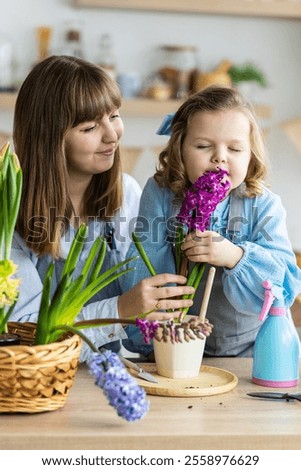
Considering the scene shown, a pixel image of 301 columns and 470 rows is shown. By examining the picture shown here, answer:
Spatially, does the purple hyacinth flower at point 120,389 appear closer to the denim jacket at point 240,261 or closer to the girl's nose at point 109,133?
the denim jacket at point 240,261

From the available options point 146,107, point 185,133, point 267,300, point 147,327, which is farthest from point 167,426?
point 146,107

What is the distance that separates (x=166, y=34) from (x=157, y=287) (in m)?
2.57

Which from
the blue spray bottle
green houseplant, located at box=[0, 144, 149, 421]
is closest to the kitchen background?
the blue spray bottle

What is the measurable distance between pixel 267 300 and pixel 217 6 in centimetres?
257

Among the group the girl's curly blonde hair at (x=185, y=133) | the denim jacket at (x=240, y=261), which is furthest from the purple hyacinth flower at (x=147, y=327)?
the girl's curly blonde hair at (x=185, y=133)

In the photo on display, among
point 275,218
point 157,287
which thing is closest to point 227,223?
point 275,218

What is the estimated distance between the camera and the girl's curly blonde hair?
1.93 m

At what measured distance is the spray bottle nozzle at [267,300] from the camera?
67.9 inches

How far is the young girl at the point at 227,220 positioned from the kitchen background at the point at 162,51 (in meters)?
2.01

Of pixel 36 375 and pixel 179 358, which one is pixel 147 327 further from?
pixel 179 358

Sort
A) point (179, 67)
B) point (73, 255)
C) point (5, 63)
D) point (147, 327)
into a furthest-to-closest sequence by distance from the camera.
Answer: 1. point (179, 67)
2. point (5, 63)
3. point (73, 255)
4. point (147, 327)

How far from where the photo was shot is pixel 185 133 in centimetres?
198

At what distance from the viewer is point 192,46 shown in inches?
162
